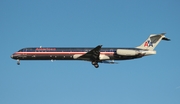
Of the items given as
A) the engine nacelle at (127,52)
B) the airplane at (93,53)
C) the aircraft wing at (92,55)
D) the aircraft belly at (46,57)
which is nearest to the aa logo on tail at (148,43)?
the airplane at (93,53)

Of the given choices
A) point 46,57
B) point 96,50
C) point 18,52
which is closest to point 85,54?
point 96,50

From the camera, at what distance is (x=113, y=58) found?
73.1m

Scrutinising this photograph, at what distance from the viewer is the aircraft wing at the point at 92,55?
70.2m

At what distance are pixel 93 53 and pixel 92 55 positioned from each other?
622mm

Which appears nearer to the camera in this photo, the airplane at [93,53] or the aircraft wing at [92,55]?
the aircraft wing at [92,55]

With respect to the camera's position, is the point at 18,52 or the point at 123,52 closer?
the point at 123,52

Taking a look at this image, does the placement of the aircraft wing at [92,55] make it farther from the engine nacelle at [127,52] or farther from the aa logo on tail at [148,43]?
the aa logo on tail at [148,43]

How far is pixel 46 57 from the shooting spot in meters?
74.2

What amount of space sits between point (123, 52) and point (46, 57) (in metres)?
13.4

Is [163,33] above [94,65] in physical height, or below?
above

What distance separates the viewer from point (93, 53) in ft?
233

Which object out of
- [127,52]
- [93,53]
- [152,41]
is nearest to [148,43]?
[152,41]

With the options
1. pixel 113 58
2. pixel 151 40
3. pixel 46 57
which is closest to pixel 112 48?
pixel 113 58

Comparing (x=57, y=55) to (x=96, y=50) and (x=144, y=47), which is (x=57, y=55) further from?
(x=144, y=47)
